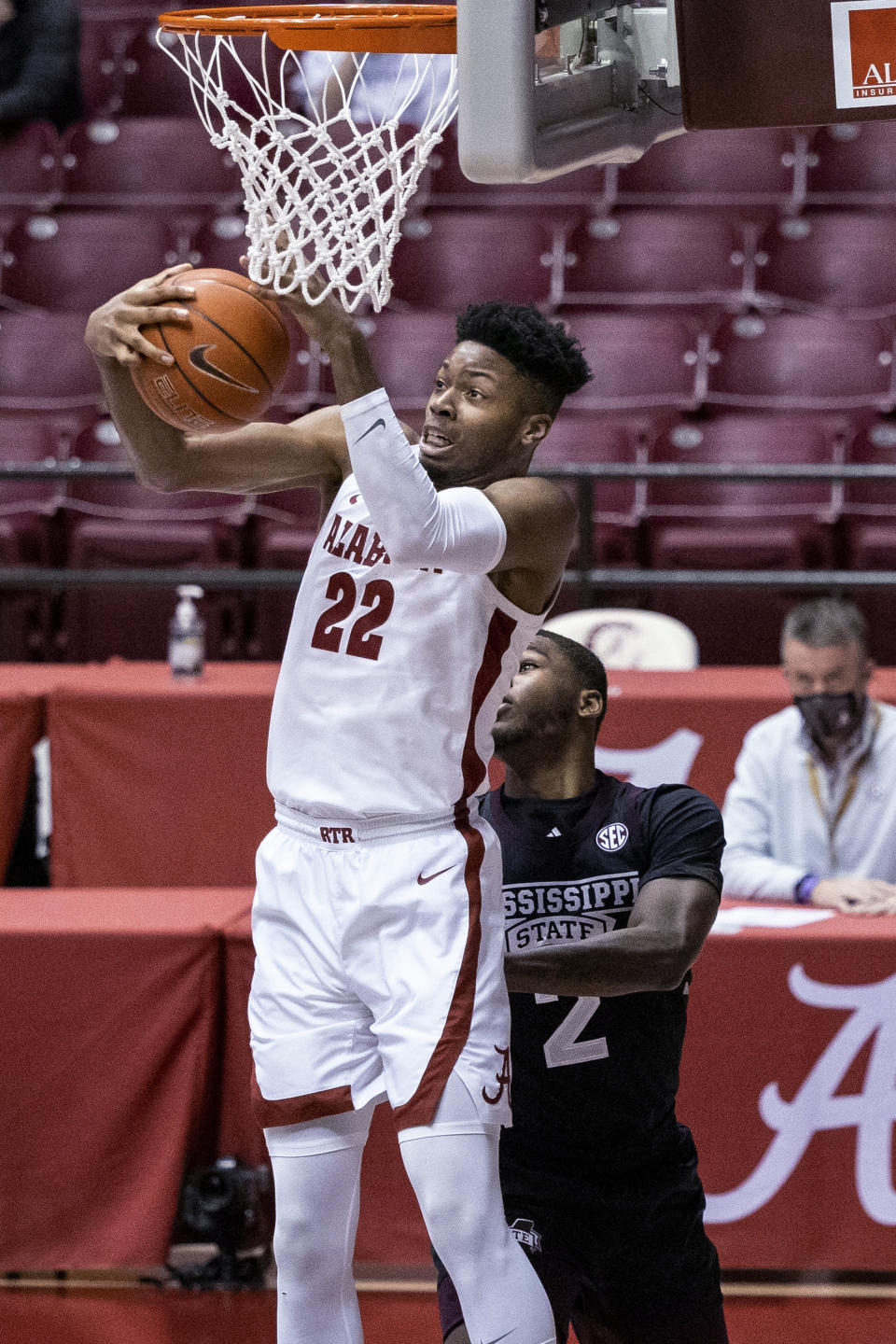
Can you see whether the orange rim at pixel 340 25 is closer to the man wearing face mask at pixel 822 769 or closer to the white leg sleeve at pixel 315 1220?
the white leg sleeve at pixel 315 1220

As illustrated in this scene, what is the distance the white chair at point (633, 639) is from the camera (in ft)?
17.9

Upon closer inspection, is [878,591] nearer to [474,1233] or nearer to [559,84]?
[559,84]

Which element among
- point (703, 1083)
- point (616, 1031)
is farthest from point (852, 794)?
point (616, 1031)

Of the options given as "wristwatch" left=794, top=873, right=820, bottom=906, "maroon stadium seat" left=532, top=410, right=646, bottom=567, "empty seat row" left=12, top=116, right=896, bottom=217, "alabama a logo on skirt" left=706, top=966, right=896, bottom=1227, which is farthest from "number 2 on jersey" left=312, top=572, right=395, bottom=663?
A: "empty seat row" left=12, top=116, right=896, bottom=217

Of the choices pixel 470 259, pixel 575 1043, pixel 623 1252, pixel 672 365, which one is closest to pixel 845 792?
pixel 575 1043

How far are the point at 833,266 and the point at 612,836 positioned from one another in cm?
573

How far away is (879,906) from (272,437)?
1.89 metres

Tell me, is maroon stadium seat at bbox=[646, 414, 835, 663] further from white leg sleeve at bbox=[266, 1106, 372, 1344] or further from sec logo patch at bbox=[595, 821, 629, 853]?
white leg sleeve at bbox=[266, 1106, 372, 1344]

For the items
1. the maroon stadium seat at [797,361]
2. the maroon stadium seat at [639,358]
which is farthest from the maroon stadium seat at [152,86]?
the maroon stadium seat at [797,361]

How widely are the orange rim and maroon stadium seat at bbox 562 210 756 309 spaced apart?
536 cm

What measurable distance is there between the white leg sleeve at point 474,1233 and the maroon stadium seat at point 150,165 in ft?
→ 23.1

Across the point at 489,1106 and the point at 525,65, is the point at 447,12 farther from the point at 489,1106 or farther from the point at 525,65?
the point at 489,1106

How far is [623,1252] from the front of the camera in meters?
2.63

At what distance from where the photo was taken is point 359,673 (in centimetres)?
251
